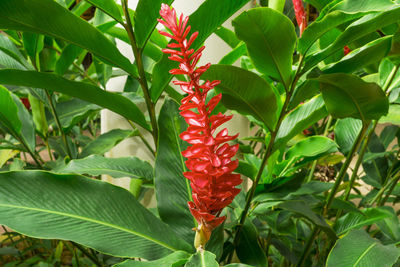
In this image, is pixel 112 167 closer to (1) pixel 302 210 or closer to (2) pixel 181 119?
(2) pixel 181 119

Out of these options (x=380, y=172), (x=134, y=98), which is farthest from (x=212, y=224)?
(x=380, y=172)

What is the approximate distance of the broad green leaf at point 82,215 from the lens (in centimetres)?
39

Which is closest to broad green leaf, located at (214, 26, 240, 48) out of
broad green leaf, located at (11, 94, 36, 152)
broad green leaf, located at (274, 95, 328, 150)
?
broad green leaf, located at (274, 95, 328, 150)

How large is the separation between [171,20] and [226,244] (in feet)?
1.41

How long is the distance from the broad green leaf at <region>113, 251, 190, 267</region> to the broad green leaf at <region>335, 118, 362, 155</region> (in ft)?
1.51

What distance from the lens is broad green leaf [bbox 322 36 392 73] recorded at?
1.48 ft

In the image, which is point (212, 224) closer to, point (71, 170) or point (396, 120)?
point (71, 170)

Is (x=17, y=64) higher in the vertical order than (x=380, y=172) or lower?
higher

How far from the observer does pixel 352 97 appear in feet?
1.64

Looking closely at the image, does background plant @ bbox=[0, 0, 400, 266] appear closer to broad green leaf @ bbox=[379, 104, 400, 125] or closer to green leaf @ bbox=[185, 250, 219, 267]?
green leaf @ bbox=[185, 250, 219, 267]

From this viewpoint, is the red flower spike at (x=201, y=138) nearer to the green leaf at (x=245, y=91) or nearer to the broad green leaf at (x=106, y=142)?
the green leaf at (x=245, y=91)

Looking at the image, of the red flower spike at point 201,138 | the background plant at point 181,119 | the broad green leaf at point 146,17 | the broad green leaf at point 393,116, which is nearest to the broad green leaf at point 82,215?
the background plant at point 181,119

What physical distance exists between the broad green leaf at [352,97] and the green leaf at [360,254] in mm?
189

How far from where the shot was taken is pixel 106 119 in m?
0.96
